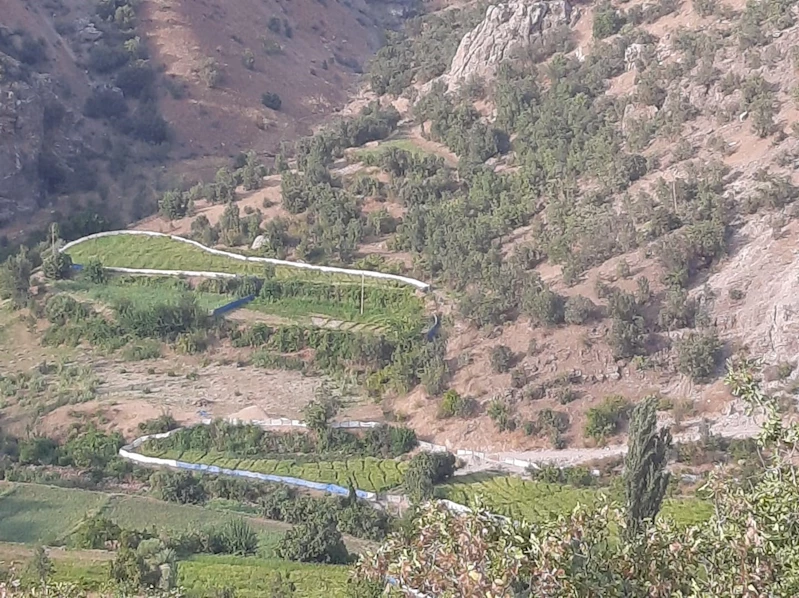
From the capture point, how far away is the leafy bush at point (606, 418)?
72.7 feet

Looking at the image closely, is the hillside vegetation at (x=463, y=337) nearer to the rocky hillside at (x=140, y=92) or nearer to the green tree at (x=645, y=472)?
the green tree at (x=645, y=472)

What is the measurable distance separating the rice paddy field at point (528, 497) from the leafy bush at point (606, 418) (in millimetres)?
2166

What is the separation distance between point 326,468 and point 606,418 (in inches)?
279

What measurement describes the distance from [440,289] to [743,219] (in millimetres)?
9633

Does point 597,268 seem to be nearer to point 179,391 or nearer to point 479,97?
point 179,391

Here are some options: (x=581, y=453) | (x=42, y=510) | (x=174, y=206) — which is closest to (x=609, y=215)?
(x=581, y=453)

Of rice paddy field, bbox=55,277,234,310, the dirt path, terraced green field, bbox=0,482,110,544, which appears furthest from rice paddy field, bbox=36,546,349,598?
rice paddy field, bbox=55,277,234,310

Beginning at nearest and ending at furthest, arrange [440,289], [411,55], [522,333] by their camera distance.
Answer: [522,333] < [440,289] < [411,55]

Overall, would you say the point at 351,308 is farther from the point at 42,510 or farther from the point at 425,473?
the point at 42,510

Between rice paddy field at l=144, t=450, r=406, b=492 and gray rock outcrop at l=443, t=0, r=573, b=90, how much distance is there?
24.9m

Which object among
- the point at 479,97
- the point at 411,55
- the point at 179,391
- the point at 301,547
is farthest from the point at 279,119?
the point at 301,547

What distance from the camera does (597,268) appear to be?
2711cm

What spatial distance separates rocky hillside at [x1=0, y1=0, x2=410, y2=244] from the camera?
3931 cm

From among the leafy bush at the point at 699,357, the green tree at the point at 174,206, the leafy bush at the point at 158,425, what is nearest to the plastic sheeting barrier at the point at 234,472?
the leafy bush at the point at 158,425
